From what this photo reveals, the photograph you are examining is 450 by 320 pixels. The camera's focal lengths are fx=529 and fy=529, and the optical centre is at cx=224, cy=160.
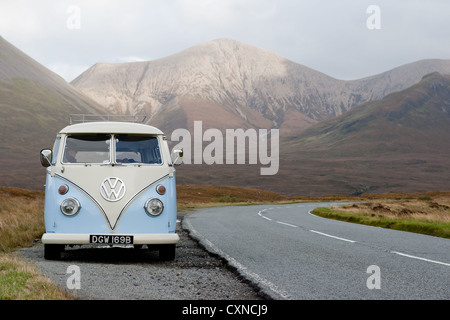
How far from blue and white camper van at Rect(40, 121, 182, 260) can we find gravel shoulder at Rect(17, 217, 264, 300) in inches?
18.9

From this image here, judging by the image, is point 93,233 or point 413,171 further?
point 413,171

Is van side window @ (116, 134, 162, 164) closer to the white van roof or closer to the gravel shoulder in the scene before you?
the white van roof

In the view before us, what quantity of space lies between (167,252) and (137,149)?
83.1 inches

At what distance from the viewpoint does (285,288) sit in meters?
7.13

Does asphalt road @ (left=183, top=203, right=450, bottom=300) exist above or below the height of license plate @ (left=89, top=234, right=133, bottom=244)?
below

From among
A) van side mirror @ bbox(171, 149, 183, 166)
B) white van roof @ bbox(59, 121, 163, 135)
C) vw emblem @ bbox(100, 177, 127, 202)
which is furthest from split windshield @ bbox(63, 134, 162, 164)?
vw emblem @ bbox(100, 177, 127, 202)

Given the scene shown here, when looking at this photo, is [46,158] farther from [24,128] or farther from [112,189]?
[24,128]

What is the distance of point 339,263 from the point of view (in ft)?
31.4

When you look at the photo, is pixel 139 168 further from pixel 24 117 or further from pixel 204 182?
pixel 24 117

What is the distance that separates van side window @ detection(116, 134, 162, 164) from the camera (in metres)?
10.3

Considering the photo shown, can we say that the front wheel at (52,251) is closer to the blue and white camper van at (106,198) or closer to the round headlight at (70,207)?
the blue and white camper van at (106,198)

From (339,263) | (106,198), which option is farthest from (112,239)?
(339,263)
